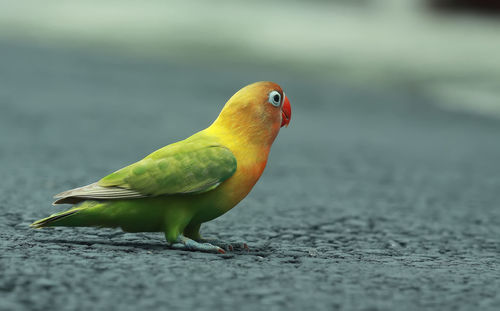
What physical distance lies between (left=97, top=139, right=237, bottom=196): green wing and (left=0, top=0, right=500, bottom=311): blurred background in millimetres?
341

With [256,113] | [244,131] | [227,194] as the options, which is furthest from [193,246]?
[256,113]

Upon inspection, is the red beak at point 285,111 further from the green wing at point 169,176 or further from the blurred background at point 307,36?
the blurred background at point 307,36

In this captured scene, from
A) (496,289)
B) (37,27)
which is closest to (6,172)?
(496,289)

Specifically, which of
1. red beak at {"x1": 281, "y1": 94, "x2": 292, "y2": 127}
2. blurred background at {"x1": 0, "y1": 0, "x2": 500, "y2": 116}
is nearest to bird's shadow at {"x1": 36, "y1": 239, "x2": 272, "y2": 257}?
red beak at {"x1": 281, "y1": 94, "x2": 292, "y2": 127}

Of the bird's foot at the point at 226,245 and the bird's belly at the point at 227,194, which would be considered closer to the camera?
the bird's belly at the point at 227,194

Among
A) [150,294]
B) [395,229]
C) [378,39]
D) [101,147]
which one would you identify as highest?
[378,39]

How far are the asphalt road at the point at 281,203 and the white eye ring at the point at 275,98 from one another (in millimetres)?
776

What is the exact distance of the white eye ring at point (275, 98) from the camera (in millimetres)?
3820

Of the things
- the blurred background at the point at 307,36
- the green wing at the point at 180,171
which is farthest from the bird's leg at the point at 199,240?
the blurred background at the point at 307,36

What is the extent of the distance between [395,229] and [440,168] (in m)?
2.96

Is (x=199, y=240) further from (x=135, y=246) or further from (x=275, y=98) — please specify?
(x=275, y=98)

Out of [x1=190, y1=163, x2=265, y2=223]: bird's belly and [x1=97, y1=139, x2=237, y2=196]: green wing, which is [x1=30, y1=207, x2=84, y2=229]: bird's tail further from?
[x1=190, y1=163, x2=265, y2=223]: bird's belly

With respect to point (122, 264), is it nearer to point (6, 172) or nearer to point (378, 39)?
point (6, 172)

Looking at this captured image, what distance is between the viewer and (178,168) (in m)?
3.54
